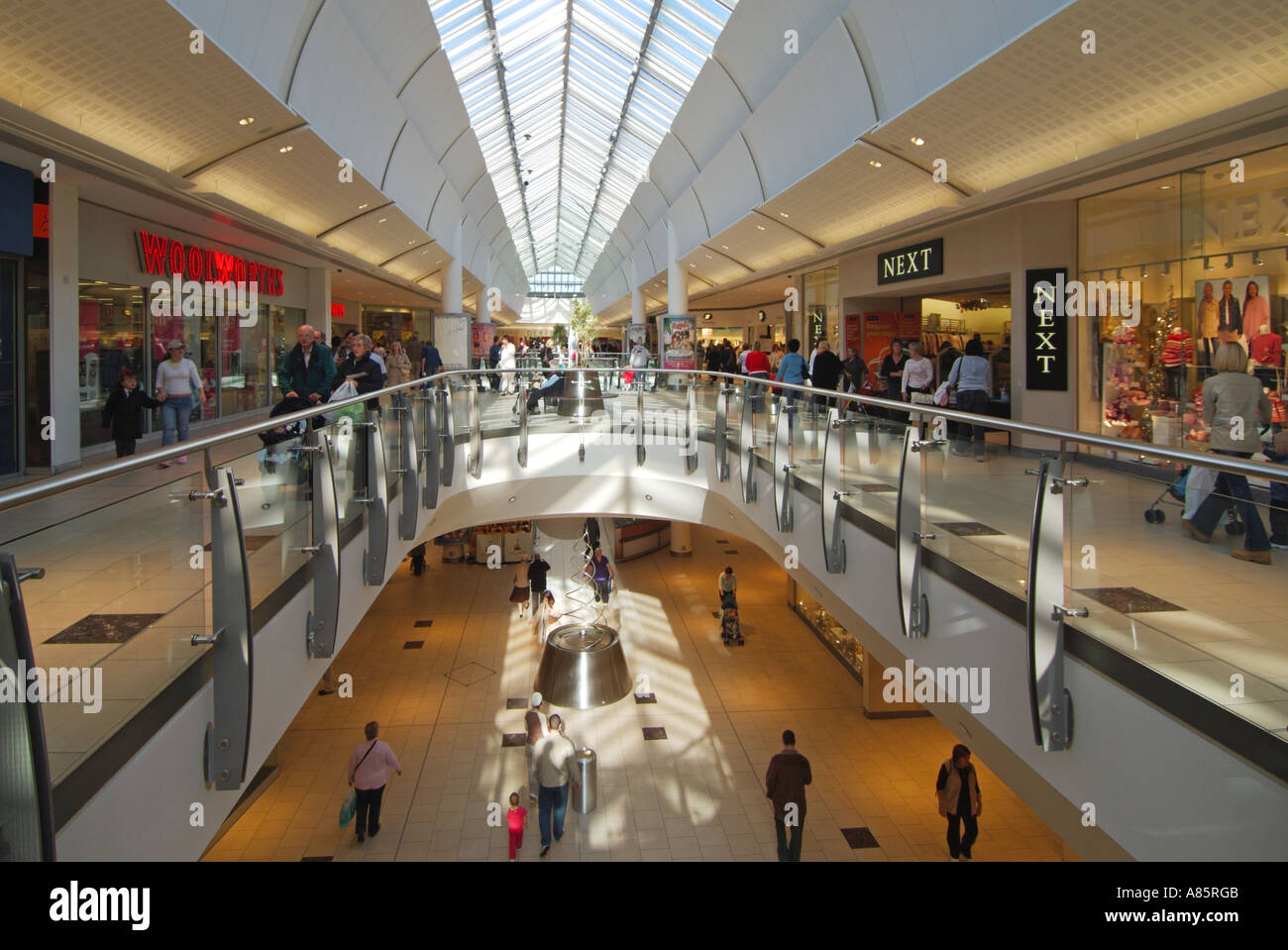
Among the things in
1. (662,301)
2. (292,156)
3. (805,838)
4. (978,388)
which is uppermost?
(662,301)

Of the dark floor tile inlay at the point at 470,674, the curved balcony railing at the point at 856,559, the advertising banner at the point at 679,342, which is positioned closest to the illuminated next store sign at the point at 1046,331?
the curved balcony railing at the point at 856,559

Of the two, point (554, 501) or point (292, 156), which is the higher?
point (292, 156)

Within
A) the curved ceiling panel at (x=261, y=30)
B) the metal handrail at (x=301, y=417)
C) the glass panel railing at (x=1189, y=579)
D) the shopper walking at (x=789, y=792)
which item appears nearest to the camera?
the metal handrail at (x=301, y=417)

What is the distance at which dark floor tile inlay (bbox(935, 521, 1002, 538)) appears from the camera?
4.00 metres

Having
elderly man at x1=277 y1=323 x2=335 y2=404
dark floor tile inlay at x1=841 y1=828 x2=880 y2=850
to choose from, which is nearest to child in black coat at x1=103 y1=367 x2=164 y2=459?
elderly man at x1=277 y1=323 x2=335 y2=404

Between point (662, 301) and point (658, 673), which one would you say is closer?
point (658, 673)

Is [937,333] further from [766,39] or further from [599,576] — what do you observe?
[599,576]

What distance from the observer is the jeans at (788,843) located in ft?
31.2

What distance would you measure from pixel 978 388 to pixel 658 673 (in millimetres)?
8440

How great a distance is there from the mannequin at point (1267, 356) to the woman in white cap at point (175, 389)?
38.8ft
